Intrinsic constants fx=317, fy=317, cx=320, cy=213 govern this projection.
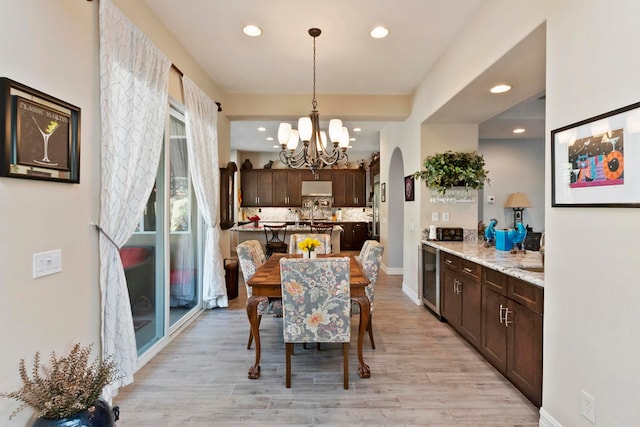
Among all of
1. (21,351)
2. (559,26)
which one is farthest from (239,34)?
(21,351)

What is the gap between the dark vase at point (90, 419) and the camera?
4.62 feet

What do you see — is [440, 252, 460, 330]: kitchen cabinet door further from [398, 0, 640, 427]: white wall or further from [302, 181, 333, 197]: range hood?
[302, 181, 333, 197]: range hood

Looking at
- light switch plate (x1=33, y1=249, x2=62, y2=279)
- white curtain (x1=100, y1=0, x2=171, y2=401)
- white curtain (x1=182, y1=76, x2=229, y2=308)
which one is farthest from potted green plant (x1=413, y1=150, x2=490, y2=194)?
light switch plate (x1=33, y1=249, x2=62, y2=279)

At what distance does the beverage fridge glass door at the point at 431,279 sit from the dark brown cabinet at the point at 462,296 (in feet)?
0.40

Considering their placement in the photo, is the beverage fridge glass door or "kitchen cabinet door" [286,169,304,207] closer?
the beverage fridge glass door

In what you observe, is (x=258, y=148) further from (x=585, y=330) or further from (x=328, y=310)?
(x=585, y=330)

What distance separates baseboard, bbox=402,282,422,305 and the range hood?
4.80 meters

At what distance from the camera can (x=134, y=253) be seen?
2.77 metres

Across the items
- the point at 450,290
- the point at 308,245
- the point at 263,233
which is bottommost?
the point at 450,290

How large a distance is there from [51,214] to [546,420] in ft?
10.3

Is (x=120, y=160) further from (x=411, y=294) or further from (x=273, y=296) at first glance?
(x=411, y=294)

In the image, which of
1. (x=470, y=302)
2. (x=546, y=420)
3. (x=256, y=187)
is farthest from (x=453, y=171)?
(x=256, y=187)

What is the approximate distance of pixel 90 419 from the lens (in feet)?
4.82

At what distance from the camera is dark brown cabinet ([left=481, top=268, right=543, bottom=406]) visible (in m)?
2.12
